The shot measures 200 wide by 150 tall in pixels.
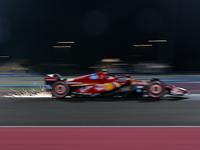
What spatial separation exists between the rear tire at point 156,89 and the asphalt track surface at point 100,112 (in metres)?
0.18

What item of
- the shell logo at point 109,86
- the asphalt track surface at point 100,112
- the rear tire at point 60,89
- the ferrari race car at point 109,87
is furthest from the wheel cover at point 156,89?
the rear tire at point 60,89

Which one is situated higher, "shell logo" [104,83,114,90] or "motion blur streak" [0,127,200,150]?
"shell logo" [104,83,114,90]

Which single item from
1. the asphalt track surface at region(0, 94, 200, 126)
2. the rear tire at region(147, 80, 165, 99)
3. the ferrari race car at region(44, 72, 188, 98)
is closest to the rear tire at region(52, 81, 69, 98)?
the ferrari race car at region(44, 72, 188, 98)

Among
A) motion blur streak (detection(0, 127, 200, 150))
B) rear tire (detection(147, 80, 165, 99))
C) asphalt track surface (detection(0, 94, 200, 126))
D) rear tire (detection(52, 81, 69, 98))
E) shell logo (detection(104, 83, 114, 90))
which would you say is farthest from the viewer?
rear tire (detection(52, 81, 69, 98))

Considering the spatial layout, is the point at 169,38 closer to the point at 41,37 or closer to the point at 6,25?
the point at 41,37

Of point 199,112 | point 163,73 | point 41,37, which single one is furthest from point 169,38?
point 199,112

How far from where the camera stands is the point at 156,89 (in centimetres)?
754

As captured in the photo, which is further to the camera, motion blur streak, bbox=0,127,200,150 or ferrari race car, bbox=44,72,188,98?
ferrari race car, bbox=44,72,188,98

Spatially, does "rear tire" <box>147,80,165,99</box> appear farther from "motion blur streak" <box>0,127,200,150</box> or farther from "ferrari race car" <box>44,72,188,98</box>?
"motion blur streak" <box>0,127,200,150</box>

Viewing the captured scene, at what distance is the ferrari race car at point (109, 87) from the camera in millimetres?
7535

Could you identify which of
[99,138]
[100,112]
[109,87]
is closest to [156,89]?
[109,87]

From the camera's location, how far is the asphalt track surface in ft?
15.9

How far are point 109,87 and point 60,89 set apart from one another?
61.0 inches

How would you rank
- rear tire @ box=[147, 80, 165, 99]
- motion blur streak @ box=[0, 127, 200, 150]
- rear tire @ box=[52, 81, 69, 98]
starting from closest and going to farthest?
motion blur streak @ box=[0, 127, 200, 150] < rear tire @ box=[147, 80, 165, 99] < rear tire @ box=[52, 81, 69, 98]
